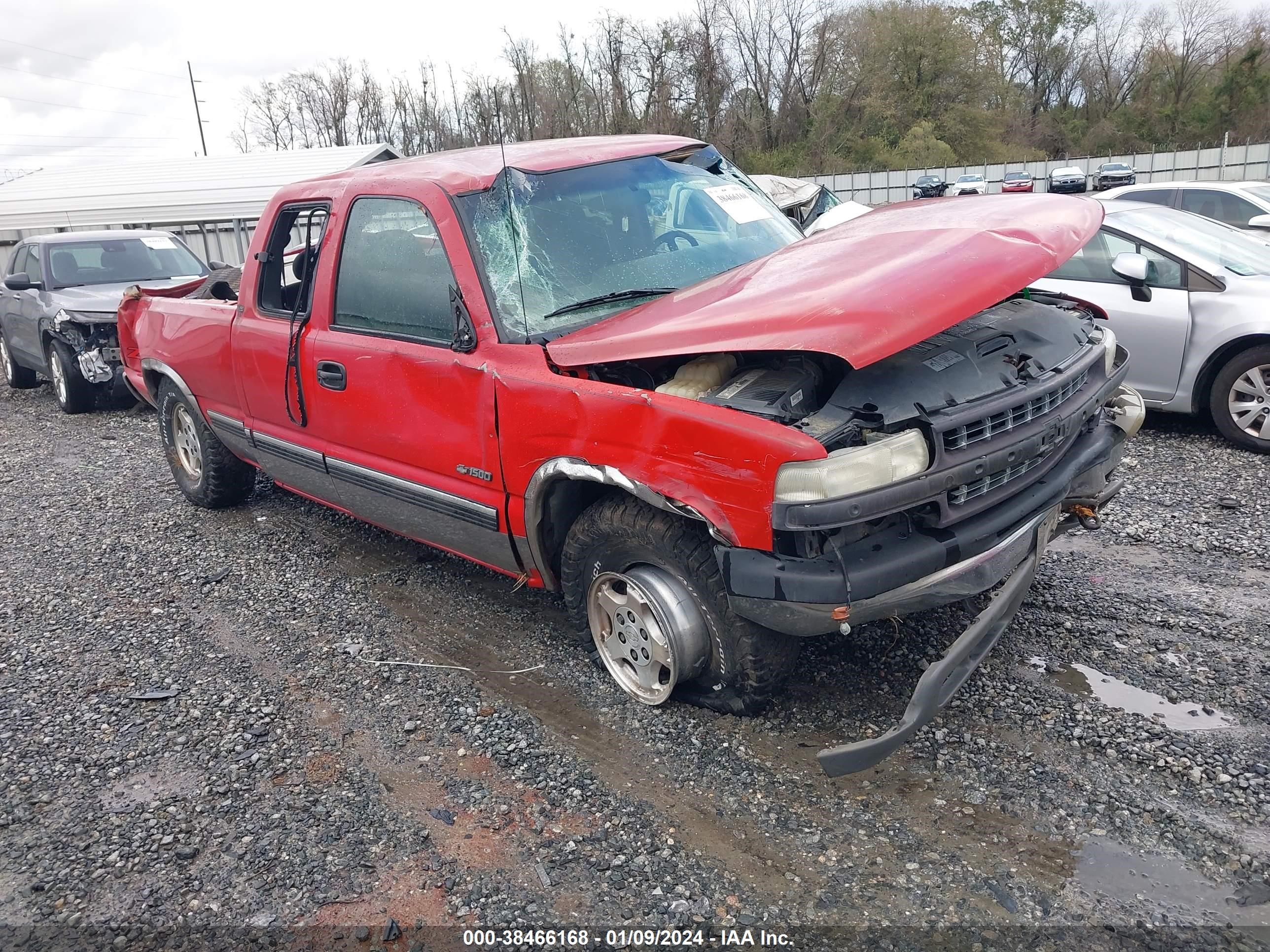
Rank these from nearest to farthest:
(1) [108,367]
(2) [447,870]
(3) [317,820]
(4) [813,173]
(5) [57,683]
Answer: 1. (2) [447,870]
2. (3) [317,820]
3. (5) [57,683]
4. (1) [108,367]
5. (4) [813,173]

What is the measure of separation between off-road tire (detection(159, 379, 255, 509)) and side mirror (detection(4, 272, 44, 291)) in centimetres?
513

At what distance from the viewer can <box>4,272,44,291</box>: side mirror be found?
991 cm

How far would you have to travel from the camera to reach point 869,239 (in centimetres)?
335

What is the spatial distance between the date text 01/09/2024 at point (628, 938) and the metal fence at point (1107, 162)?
3178 centimetres

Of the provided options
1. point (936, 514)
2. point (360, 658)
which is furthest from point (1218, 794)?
point (360, 658)

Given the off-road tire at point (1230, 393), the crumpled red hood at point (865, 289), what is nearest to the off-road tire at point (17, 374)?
the crumpled red hood at point (865, 289)

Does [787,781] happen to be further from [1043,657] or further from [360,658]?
[360,658]

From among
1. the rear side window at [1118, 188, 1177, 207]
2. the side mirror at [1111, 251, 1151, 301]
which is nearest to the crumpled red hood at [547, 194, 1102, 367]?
the side mirror at [1111, 251, 1151, 301]

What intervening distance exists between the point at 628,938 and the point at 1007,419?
1.89 m

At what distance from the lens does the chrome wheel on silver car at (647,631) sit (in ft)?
10.2

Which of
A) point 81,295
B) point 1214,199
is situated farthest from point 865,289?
point 1214,199

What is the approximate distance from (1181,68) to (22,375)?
2570 inches

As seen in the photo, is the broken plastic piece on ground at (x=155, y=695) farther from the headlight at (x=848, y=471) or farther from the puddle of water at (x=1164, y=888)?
the puddle of water at (x=1164, y=888)

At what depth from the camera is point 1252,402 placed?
583cm
